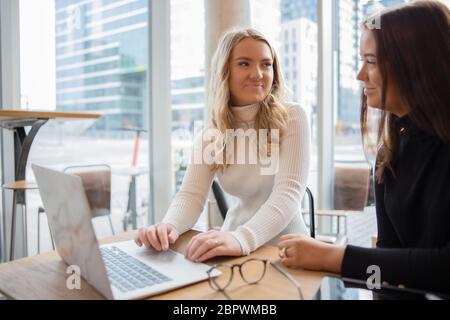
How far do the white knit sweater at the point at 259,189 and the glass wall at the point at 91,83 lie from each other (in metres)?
1.75

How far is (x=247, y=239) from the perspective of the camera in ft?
2.97

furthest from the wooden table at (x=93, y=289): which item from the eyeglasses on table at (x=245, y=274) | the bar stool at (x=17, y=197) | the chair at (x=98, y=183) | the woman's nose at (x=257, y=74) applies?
the chair at (x=98, y=183)

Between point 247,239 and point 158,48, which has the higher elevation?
point 158,48

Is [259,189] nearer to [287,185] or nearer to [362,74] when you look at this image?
[287,185]

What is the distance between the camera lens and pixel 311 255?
0.74 m

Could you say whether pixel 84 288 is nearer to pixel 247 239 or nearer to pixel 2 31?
pixel 247 239

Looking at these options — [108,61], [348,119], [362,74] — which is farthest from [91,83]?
[362,74]

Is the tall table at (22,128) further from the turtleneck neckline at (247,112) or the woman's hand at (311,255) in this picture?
the woman's hand at (311,255)

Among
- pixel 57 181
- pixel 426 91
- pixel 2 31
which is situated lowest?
pixel 57 181

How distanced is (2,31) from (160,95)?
3.96 feet

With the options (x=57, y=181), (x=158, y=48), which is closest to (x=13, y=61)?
(x=158, y=48)

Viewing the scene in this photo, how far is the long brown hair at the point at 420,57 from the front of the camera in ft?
2.60

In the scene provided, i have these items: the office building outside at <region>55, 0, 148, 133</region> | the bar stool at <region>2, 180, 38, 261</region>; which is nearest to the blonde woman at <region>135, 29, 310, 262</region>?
the bar stool at <region>2, 180, 38, 261</region>
